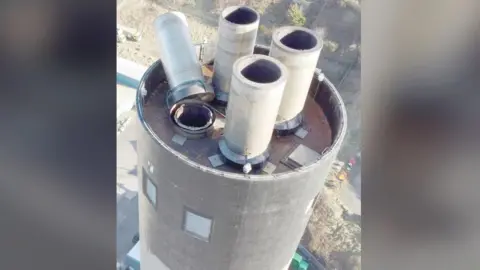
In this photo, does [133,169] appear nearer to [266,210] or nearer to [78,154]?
[266,210]

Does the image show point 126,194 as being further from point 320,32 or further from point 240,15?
point 240,15

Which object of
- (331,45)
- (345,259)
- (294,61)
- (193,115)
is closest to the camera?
(294,61)

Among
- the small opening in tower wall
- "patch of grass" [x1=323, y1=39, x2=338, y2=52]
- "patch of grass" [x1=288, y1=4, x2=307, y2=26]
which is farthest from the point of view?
"patch of grass" [x1=288, y1=4, x2=307, y2=26]

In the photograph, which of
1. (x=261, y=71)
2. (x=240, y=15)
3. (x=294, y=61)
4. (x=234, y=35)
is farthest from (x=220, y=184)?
(x=240, y=15)

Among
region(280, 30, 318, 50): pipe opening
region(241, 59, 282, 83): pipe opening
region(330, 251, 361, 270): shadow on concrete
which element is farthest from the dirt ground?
region(241, 59, 282, 83): pipe opening

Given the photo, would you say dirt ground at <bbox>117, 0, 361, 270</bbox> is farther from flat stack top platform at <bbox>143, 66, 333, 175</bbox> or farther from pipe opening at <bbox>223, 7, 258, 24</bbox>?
pipe opening at <bbox>223, 7, 258, 24</bbox>

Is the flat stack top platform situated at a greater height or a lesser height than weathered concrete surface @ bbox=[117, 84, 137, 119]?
greater

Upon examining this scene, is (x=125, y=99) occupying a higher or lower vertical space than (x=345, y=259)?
higher
